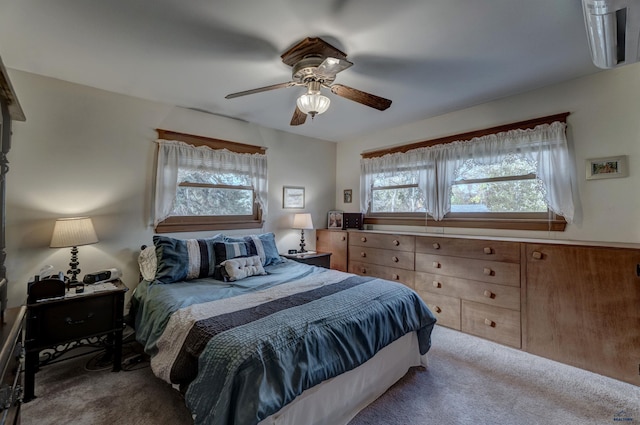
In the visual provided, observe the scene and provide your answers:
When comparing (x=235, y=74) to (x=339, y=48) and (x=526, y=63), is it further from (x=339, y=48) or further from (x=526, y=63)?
(x=526, y=63)

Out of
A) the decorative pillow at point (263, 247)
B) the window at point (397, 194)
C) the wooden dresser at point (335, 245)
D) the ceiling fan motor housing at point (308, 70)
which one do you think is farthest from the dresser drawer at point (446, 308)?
the ceiling fan motor housing at point (308, 70)

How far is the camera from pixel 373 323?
1.89 metres

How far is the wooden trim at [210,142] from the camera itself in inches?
122

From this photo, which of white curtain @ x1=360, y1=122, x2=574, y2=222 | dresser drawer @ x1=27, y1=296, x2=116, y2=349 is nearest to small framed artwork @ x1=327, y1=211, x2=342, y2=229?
white curtain @ x1=360, y1=122, x2=574, y2=222

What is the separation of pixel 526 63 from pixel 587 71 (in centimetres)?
68

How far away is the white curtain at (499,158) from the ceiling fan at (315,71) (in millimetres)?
1578

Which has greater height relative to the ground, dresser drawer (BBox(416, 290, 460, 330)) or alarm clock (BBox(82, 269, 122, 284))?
alarm clock (BBox(82, 269, 122, 284))

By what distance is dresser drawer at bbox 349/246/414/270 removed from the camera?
3434 millimetres

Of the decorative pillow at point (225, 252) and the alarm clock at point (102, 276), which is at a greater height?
the decorative pillow at point (225, 252)

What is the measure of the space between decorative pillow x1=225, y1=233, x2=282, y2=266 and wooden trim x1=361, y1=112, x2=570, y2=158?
212 cm

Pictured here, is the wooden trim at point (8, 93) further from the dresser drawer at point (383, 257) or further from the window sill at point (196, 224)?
the dresser drawer at point (383, 257)

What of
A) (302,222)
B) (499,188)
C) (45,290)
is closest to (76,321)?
(45,290)

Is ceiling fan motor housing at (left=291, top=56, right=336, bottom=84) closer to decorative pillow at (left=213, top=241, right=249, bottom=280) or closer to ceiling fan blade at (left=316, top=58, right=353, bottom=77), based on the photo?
ceiling fan blade at (left=316, top=58, right=353, bottom=77)

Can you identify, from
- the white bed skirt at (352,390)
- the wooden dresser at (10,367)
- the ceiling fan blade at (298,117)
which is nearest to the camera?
the wooden dresser at (10,367)
